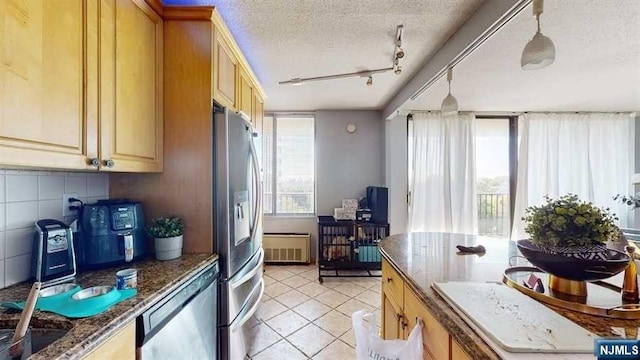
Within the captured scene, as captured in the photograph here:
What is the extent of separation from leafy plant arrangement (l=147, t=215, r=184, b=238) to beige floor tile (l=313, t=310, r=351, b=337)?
1493 mm

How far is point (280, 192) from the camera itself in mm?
4176

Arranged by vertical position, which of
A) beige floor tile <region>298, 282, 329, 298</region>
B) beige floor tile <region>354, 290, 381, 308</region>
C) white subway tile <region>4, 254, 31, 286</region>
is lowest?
beige floor tile <region>354, 290, 381, 308</region>

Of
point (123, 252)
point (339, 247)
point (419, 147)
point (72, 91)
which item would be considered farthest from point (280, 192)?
point (72, 91)

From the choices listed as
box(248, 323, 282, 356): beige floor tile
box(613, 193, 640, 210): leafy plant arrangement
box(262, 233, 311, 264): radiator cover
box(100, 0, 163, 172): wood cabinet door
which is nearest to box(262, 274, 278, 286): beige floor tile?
box(262, 233, 311, 264): radiator cover

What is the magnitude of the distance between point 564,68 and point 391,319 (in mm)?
2544

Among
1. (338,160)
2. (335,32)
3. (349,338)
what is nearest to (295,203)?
(338,160)

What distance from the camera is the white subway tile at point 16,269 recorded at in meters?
1.11

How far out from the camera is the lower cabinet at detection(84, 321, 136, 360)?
0.79m

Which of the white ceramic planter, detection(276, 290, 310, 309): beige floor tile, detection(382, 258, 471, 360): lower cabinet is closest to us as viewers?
detection(382, 258, 471, 360): lower cabinet

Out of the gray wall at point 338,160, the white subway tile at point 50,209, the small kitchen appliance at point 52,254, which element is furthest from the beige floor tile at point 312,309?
the white subway tile at point 50,209

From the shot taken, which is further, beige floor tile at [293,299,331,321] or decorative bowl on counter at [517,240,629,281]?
beige floor tile at [293,299,331,321]

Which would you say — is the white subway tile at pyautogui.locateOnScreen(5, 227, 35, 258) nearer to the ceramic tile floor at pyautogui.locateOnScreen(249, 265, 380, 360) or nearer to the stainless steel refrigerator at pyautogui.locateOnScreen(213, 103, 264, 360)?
the stainless steel refrigerator at pyautogui.locateOnScreen(213, 103, 264, 360)

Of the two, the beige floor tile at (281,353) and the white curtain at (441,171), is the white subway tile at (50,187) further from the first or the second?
the white curtain at (441,171)

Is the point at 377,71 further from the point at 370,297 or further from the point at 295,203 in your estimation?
the point at 295,203
